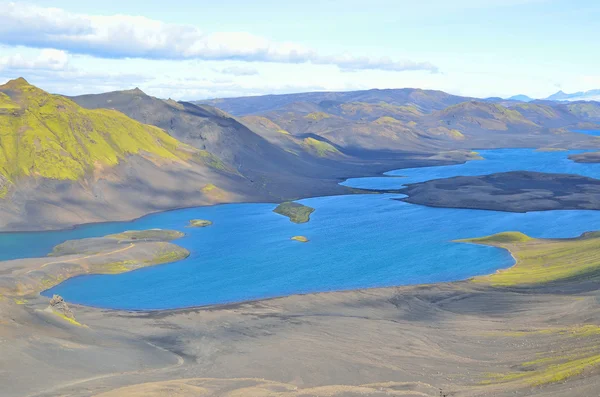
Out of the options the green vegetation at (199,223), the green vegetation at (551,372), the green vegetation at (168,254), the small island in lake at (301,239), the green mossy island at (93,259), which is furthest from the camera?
the green vegetation at (199,223)

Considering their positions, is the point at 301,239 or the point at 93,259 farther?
the point at 301,239

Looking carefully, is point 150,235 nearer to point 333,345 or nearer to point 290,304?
point 290,304

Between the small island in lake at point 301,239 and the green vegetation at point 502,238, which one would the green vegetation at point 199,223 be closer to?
the small island in lake at point 301,239


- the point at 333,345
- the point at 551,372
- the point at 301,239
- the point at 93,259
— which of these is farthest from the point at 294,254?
the point at 551,372

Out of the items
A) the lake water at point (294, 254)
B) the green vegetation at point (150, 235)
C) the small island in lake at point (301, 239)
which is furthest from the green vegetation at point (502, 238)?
the green vegetation at point (150, 235)

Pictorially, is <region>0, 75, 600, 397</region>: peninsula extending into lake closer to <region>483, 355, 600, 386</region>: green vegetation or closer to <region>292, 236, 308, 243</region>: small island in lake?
<region>483, 355, 600, 386</region>: green vegetation

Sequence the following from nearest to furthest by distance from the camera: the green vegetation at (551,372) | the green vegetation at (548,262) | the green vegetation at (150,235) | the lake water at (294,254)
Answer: the green vegetation at (551,372), the green vegetation at (548,262), the lake water at (294,254), the green vegetation at (150,235)
